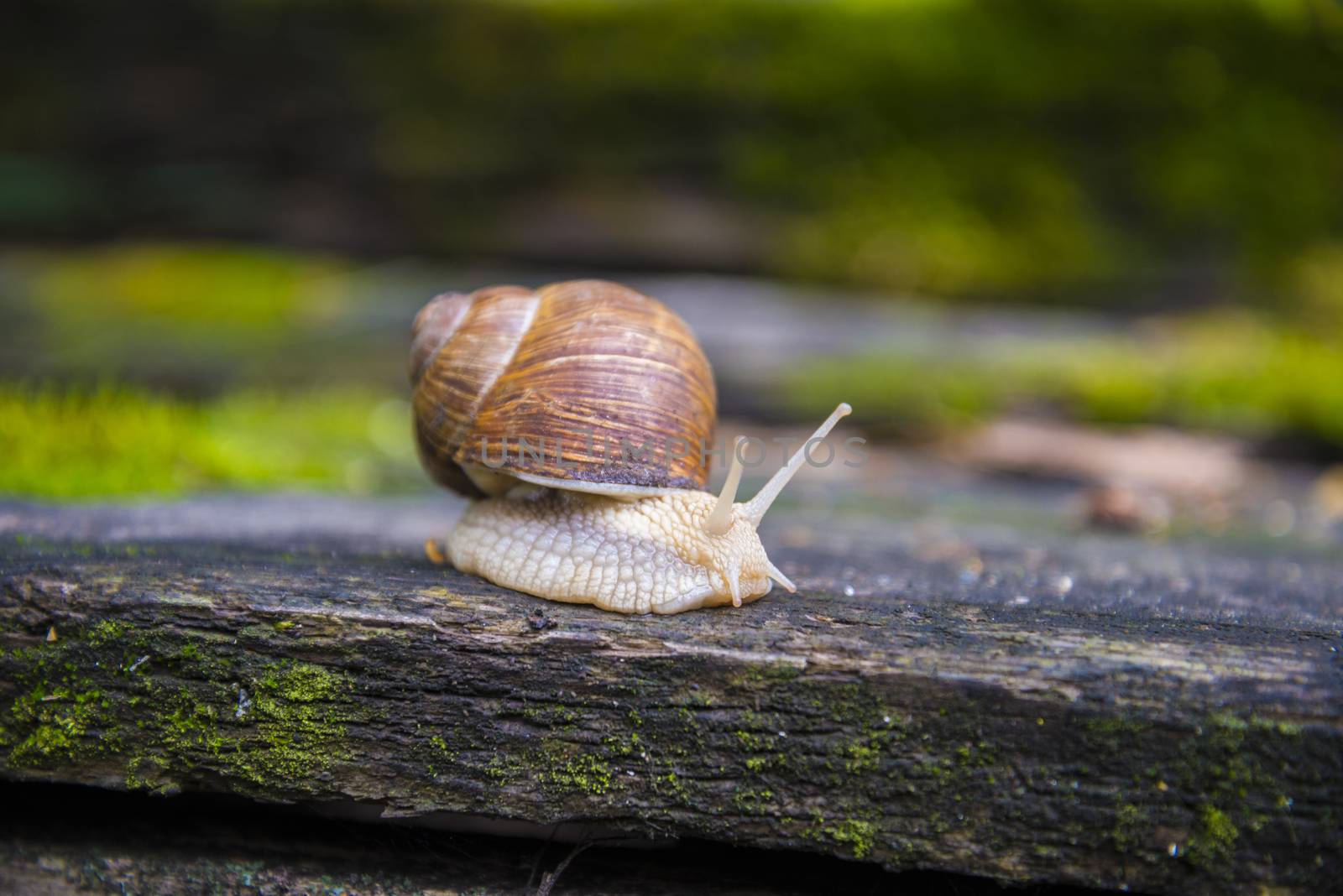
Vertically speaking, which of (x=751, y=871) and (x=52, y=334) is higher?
(x=52, y=334)

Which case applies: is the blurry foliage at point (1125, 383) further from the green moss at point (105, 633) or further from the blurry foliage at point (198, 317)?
the green moss at point (105, 633)

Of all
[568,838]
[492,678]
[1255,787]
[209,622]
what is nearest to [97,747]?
[209,622]

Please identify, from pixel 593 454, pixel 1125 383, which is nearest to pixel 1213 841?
pixel 593 454

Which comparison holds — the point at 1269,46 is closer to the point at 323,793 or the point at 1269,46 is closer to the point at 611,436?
the point at 611,436

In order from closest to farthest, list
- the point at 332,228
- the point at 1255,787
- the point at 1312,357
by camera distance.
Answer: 1. the point at 1255,787
2. the point at 1312,357
3. the point at 332,228

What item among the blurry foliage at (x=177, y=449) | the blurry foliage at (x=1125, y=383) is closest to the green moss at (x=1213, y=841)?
the blurry foliage at (x=177, y=449)

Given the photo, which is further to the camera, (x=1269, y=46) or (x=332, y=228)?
(x=332, y=228)

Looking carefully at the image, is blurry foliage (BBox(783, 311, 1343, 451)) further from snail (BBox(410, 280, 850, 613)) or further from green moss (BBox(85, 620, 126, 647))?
green moss (BBox(85, 620, 126, 647))

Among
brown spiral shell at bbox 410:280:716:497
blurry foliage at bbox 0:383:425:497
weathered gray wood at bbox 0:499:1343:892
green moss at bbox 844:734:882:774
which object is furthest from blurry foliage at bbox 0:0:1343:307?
green moss at bbox 844:734:882:774
